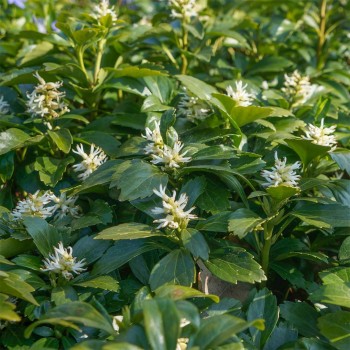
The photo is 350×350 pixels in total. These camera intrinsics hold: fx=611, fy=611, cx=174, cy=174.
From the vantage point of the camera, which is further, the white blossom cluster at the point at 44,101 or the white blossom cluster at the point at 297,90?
the white blossom cluster at the point at 297,90

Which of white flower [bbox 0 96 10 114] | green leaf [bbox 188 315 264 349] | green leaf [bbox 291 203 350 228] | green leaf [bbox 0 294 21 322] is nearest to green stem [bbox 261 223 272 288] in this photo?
green leaf [bbox 291 203 350 228]

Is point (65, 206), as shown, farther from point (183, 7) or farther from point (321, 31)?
point (321, 31)

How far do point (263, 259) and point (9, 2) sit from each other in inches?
102

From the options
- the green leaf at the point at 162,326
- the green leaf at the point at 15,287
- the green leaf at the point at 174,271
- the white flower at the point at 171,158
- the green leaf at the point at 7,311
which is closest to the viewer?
the green leaf at the point at 162,326

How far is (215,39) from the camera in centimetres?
316

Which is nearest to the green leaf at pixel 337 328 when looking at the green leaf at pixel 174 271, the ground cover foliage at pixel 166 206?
the ground cover foliage at pixel 166 206

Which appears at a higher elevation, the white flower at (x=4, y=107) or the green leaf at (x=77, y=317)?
the green leaf at (x=77, y=317)

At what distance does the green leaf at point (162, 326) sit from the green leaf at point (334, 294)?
0.48 m

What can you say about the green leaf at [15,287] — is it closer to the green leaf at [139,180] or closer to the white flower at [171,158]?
the green leaf at [139,180]

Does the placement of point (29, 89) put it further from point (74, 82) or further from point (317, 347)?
point (317, 347)

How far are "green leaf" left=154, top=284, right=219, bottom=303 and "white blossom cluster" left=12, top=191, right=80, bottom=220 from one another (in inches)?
22.2

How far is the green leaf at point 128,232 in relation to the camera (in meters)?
1.71

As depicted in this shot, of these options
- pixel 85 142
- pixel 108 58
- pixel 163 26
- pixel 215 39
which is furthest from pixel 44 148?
pixel 215 39

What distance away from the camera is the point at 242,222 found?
1781mm
